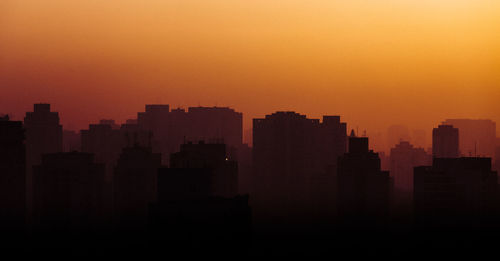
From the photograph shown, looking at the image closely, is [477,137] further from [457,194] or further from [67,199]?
[67,199]

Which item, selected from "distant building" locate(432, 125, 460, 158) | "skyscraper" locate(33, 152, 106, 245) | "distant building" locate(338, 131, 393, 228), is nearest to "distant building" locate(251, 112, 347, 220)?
"distant building" locate(338, 131, 393, 228)

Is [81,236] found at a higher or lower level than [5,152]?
lower

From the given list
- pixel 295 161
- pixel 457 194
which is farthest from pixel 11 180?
pixel 457 194

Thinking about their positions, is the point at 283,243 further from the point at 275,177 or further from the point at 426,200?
the point at 275,177

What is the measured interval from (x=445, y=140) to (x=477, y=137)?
442 centimetres

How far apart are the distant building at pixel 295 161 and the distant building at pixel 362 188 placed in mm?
2241

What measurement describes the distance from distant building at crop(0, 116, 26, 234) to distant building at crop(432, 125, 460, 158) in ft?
159

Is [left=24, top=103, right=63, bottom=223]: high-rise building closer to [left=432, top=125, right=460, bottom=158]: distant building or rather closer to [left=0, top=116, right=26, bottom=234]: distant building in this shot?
[left=0, top=116, right=26, bottom=234]: distant building

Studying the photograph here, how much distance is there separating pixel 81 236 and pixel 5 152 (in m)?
10.5

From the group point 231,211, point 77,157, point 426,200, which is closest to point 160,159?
point 77,157

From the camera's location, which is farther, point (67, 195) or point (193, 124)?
point (193, 124)

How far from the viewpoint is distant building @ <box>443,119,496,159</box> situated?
92.2 m

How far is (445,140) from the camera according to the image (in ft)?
323

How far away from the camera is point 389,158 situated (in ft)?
327
